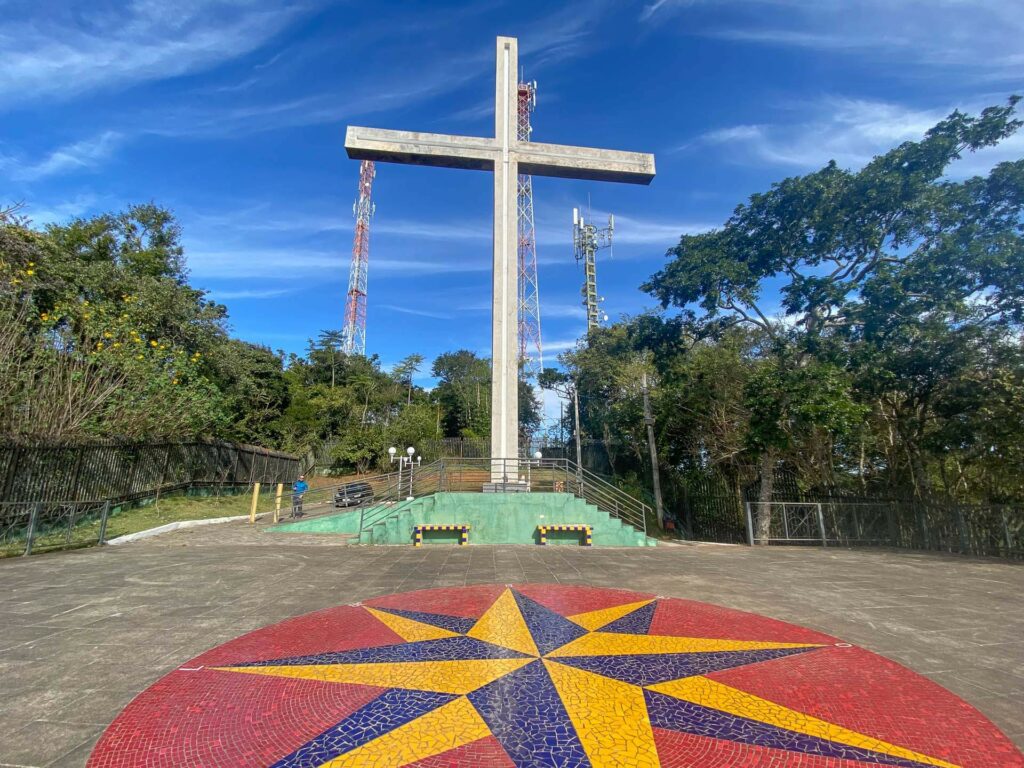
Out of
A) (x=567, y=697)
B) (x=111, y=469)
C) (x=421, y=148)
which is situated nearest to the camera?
(x=567, y=697)

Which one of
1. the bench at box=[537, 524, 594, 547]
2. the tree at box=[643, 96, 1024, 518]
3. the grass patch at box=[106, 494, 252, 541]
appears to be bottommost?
the bench at box=[537, 524, 594, 547]

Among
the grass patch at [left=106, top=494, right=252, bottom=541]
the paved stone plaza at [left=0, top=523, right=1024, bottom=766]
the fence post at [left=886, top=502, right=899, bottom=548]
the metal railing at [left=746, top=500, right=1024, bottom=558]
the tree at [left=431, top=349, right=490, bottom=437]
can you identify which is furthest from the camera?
the tree at [left=431, top=349, right=490, bottom=437]

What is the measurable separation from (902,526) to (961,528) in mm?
1324

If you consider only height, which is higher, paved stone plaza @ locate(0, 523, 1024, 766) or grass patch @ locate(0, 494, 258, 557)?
grass patch @ locate(0, 494, 258, 557)

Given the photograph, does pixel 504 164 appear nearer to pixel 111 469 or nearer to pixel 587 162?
pixel 587 162

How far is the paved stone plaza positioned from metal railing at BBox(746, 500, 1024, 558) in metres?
1.96

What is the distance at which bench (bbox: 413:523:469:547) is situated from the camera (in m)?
9.92

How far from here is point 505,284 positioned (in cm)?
1261

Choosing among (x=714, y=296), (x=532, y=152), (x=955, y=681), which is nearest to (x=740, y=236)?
(x=714, y=296)

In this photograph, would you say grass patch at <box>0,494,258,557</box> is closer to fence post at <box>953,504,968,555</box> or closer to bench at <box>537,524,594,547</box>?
bench at <box>537,524,594,547</box>

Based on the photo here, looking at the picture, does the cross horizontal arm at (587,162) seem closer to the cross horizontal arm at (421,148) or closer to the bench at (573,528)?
the cross horizontal arm at (421,148)

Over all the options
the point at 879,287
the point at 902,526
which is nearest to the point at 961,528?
the point at 902,526

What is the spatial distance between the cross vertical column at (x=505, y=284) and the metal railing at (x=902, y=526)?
6497 millimetres

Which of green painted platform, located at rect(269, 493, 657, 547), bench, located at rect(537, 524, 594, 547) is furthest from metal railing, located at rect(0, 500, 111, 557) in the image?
bench, located at rect(537, 524, 594, 547)
